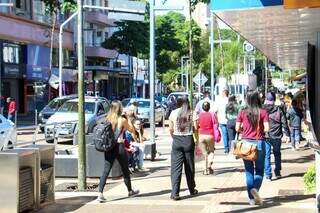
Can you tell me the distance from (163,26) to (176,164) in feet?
187

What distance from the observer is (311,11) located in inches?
285

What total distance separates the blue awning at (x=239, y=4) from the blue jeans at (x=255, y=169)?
3541 mm

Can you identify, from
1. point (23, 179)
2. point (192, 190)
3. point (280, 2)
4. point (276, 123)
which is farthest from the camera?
point (276, 123)

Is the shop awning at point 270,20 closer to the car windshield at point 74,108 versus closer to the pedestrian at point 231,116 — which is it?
the pedestrian at point 231,116

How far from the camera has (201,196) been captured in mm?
11039

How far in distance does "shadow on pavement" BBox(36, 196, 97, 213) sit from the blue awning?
4.41 m

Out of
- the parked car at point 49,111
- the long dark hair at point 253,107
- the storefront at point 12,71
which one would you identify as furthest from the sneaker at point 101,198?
the storefront at point 12,71

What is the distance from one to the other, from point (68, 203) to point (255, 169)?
3078 mm

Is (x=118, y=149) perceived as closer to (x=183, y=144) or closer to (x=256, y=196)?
(x=183, y=144)

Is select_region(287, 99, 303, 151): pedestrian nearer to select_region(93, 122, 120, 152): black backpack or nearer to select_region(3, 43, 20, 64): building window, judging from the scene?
select_region(93, 122, 120, 152): black backpack

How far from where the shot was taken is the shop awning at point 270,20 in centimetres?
698

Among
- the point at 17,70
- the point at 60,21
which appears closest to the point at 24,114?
the point at 17,70

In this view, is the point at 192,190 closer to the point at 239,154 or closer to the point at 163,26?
the point at 239,154

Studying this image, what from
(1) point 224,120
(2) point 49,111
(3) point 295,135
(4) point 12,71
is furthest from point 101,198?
(4) point 12,71
